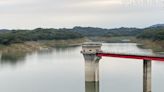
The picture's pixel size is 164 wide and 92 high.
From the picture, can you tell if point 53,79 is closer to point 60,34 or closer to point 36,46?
point 36,46

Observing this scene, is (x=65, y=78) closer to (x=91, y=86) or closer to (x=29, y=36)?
(x=91, y=86)

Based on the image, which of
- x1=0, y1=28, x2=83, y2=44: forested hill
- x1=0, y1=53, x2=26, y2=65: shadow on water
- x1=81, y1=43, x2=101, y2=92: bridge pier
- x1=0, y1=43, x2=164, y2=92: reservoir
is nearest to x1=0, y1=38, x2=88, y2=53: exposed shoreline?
x1=0, y1=28, x2=83, y2=44: forested hill

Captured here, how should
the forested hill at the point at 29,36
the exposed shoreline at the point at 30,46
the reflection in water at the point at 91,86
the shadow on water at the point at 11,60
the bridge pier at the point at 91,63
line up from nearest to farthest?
1. the reflection in water at the point at 91,86
2. the bridge pier at the point at 91,63
3. the shadow on water at the point at 11,60
4. the exposed shoreline at the point at 30,46
5. the forested hill at the point at 29,36

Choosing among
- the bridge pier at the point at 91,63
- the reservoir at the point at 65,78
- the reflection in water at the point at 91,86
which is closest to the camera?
the reservoir at the point at 65,78

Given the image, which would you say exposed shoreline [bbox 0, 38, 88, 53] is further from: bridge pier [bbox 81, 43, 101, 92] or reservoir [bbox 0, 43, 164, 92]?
bridge pier [bbox 81, 43, 101, 92]

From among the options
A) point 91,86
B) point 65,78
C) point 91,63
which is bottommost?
point 91,86

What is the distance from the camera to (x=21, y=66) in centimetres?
8138

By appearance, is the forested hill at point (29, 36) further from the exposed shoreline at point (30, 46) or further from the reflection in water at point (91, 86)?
the reflection in water at point (91, 86)

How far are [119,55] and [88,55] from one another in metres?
4.32

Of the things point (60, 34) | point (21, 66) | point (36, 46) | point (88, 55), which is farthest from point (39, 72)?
point (60, 34)

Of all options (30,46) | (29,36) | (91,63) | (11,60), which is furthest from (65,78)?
(29,36)

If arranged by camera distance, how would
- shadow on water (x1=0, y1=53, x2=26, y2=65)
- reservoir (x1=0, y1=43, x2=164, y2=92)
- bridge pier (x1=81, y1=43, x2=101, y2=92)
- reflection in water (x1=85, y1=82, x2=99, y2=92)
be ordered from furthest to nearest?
1. shadow on water (x1=0, y1=53, x2=26, y2=65)
2. bridge pier (x1=81, y1=43, x2=101, y2=92)
3. reflection in water (x1=85, y1=82, x2=99, y2=92)
4. reservoir (x1=0, y1=43, x2=164, y2=92)

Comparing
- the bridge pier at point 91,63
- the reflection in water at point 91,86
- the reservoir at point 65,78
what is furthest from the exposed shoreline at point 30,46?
the reflection in water at point 91,86

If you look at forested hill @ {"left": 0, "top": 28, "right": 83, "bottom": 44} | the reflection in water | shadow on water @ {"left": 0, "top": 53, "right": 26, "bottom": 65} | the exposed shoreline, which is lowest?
the reflection in water
